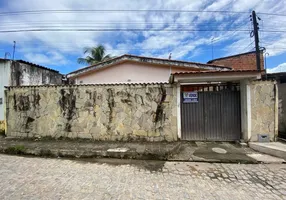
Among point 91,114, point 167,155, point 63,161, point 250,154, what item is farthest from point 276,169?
point 91,114

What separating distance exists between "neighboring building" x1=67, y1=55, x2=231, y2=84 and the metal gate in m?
2.64

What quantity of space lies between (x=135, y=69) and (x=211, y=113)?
4.84 meters

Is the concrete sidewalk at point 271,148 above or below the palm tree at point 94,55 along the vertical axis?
below

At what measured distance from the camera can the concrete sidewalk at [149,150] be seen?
17.0 feet

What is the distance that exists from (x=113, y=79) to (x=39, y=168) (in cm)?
620

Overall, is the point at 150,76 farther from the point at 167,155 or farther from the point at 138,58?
the point at 167,155

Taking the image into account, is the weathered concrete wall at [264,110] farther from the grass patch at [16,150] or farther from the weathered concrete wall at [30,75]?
the weathered concrete wall at [30,75]

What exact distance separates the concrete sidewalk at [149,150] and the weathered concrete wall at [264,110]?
3.37ft

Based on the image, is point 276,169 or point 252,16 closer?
point 276,169

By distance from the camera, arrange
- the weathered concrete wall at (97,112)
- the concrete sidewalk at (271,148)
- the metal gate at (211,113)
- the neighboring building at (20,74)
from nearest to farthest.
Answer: the concrete sidewalk at (271,148)
the metal gate at (211,113)
the weathered concrete wall at (97,112)
the neighboring building at (20,74)

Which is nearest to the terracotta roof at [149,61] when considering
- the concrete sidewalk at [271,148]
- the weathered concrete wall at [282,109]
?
the weathered concrete wall at [282,109]

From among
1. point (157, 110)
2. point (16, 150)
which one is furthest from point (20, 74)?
point (157, 110)

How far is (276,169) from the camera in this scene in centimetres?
446

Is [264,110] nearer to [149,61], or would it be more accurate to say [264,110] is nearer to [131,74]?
[149,61]
